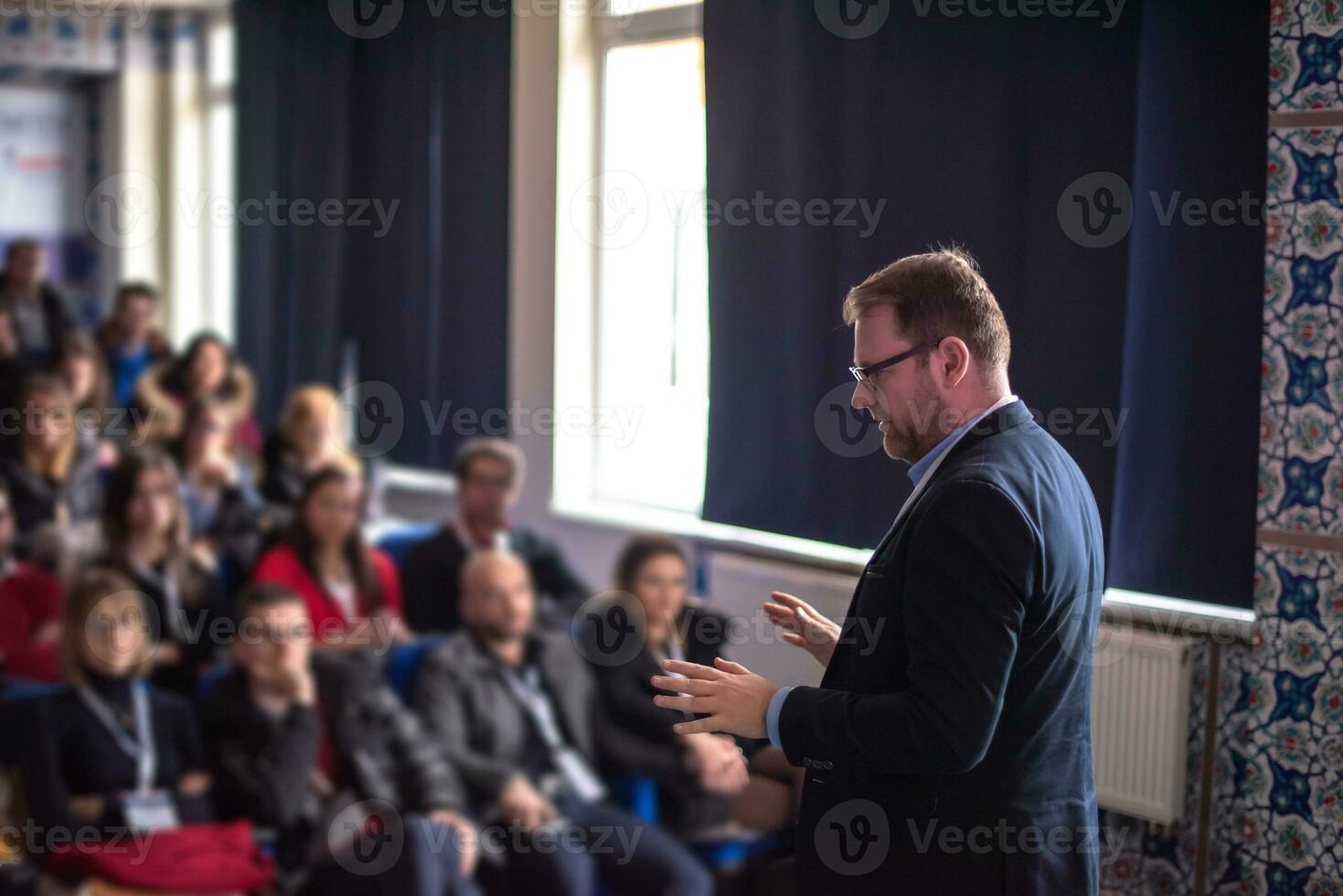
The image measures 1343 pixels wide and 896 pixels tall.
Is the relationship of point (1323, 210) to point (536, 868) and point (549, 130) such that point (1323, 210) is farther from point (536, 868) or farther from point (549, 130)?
point (549, 130)

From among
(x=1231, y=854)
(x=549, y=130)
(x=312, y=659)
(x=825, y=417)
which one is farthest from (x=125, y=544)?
(x=1231, y=854)

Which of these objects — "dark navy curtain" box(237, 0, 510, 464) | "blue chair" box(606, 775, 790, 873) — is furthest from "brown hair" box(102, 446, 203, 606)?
"dark navy curtain" box(237, 0, 510, 464)

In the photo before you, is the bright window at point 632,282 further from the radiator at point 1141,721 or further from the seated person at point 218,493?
the radiator at point 1141,721

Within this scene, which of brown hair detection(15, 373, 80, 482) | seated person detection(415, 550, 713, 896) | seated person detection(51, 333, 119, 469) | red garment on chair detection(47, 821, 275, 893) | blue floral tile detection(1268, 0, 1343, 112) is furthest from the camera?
seated person detection(51, 333, 119, 469)

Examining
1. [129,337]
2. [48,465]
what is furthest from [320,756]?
[129,337]

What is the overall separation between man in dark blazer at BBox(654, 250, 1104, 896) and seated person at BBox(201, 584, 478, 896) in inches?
65.8

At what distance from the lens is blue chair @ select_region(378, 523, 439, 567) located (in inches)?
165

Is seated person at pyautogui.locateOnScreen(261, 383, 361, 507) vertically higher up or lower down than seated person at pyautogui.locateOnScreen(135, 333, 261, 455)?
lower down

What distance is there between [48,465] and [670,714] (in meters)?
2.28

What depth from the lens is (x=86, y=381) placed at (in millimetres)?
4754

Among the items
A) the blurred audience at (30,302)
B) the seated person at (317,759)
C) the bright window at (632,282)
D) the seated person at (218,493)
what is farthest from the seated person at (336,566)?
the blurred audience at (30,302)

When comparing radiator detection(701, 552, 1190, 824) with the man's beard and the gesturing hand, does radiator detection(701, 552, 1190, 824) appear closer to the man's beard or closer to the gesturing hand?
the gesturing hand

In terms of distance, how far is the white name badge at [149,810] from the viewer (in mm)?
2938

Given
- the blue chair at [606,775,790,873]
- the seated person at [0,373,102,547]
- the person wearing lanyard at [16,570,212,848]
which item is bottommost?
the blue chair at [606,775,790,873]
